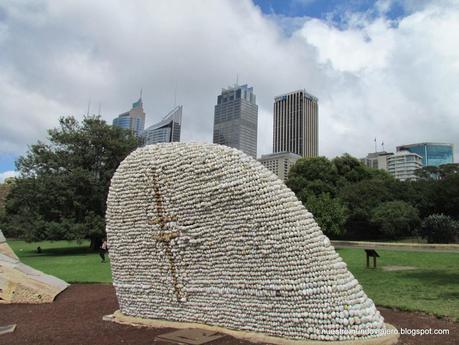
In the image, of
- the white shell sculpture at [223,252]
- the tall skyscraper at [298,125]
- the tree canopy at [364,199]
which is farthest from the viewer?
the tall skyscraper at [298,125]

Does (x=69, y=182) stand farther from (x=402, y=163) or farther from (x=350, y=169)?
(x=402, y=163)

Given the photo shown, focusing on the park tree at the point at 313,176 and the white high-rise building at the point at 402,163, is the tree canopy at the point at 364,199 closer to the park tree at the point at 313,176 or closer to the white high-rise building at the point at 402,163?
the park tree at the point at 313,176

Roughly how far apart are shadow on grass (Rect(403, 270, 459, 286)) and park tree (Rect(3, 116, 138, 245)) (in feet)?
72.6

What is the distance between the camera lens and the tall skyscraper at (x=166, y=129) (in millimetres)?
39062

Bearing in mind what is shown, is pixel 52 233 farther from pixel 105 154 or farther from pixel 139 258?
pixel 139 258

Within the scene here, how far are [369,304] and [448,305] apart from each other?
3814mm

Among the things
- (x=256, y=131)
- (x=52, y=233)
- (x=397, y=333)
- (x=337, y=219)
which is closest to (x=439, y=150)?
(x=256, y=131)

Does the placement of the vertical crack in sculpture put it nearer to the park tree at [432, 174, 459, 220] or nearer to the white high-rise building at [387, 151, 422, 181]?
the park tree at [432, 174, 459, 220]

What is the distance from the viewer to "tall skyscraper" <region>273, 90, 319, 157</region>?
112 meters

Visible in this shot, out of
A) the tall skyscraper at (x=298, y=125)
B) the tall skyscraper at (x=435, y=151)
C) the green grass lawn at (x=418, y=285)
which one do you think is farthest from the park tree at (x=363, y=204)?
the tall skyscraper at (x=435, y=151)

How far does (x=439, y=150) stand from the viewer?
149750mm

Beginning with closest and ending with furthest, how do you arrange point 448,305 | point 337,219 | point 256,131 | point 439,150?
point 448,305
point 337,219
point 256,131
point 439,150

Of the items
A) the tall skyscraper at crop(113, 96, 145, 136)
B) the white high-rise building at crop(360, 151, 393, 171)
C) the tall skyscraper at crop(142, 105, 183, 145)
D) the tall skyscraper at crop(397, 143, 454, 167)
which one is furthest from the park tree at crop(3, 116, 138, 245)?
the tall skyscraper at crop(397, 143, 454, 167)

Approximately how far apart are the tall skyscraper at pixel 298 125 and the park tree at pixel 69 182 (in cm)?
8196
